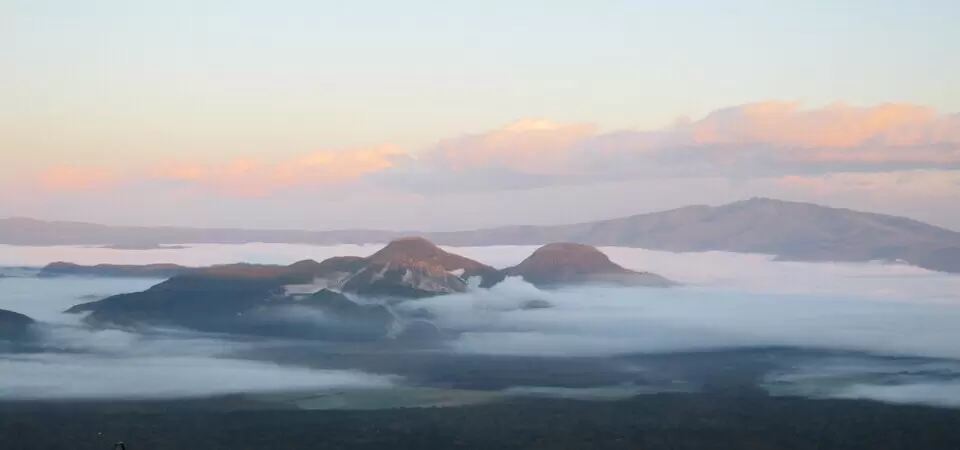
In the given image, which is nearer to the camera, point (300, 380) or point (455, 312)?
point (300, 380)

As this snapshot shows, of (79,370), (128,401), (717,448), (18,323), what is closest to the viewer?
(717,448)

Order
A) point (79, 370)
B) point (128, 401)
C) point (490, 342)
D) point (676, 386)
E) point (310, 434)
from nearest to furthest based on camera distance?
point (310, 434) → point (128, 401) → point (676, 386) → point (79, 370) → point (490, 342)

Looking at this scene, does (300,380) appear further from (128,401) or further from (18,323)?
(18,323)

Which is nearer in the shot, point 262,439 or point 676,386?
point 262,439

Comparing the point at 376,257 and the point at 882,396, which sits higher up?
the point at 376,257

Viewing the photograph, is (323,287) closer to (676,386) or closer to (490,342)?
(490,342)

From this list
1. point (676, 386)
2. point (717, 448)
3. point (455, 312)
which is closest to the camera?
point (717, 448)

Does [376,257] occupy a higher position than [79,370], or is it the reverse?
[376,257]

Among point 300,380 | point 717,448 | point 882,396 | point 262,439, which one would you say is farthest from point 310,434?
point 882,396

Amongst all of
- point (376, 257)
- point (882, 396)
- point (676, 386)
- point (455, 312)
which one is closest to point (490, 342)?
point (455, 312)
